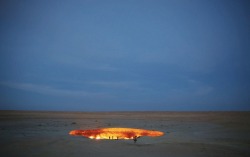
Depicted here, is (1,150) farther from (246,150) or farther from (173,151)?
(246,150)

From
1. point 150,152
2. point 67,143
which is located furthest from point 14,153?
point 150,152

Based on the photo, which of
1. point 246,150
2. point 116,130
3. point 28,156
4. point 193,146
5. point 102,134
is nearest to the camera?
point 28,156

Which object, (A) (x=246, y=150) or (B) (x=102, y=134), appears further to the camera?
(B) (x=102, y=134)

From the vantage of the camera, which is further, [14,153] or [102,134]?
[102,134]

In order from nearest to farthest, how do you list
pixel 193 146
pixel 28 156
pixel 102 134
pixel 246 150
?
pixel 28 156 → pixel 246 150 → pixel 193 146 → pixel 102 134

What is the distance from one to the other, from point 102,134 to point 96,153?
9546 mm

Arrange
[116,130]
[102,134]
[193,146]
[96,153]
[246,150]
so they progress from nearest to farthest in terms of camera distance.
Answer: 1. [96,153]
2. [246,150]
3. [193,146]
4. [102,134]
5. [116,130]

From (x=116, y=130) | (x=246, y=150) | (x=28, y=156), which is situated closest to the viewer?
(x=28, y=156)

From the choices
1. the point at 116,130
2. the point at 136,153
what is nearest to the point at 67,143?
the point at 136,153

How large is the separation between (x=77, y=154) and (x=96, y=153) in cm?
93

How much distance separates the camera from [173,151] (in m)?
10.8

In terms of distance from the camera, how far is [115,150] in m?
10.9

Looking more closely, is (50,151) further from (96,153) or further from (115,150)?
(115,150)

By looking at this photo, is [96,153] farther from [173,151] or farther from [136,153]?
[173,151]
